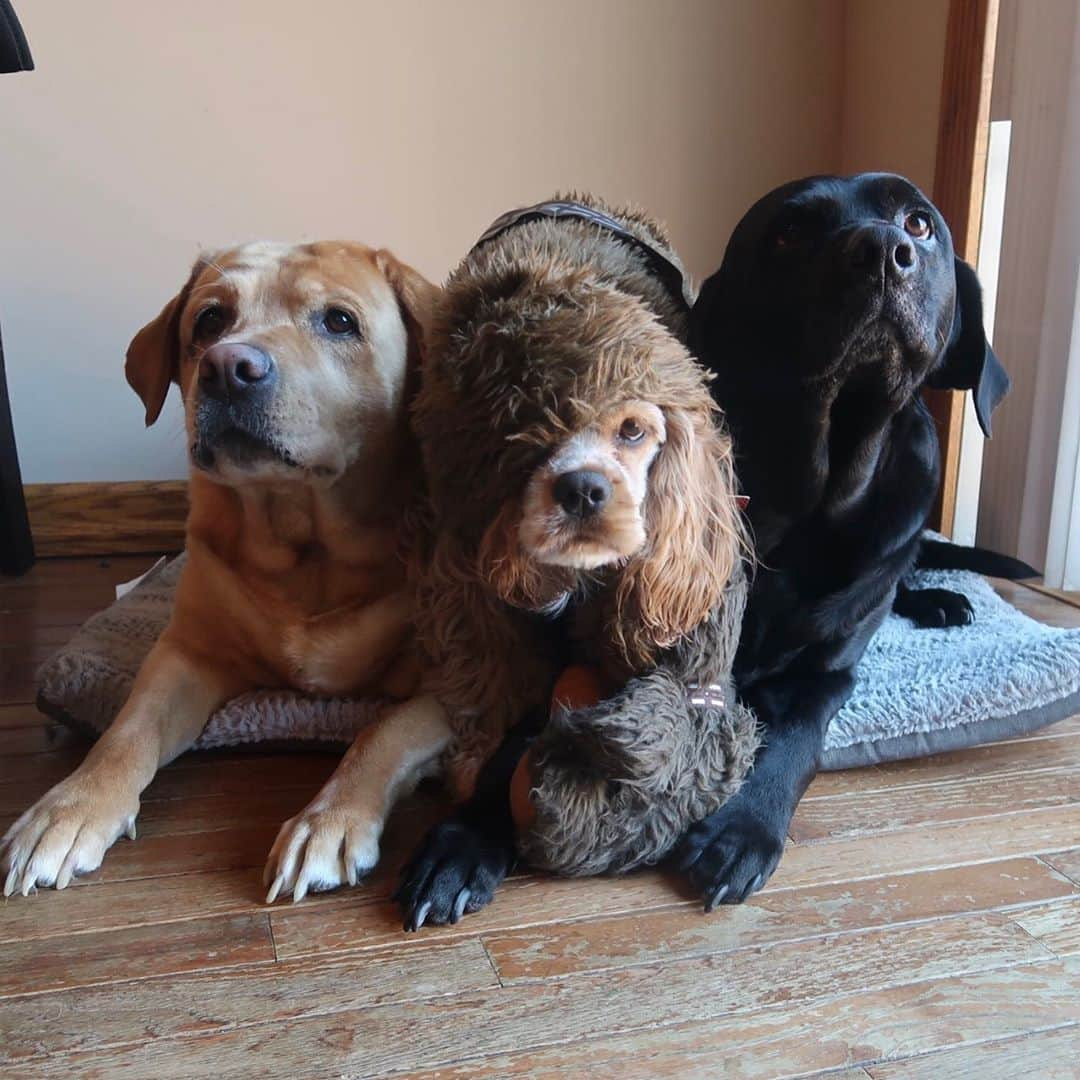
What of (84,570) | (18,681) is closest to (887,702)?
(18,681)

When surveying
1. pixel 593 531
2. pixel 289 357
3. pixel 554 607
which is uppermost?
pixel 289 357

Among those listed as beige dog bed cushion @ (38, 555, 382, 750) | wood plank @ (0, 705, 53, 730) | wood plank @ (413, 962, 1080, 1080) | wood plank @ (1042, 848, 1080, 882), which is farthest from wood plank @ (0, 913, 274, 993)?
wood plank @ (1042, 848, 1080, 882)

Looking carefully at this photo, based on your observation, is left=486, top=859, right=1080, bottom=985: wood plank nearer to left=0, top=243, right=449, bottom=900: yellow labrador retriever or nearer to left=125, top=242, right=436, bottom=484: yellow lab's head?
left=0, top=243, right=449, bottom=900: yellow labrador retriever

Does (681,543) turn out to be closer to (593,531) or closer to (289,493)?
(593,531)

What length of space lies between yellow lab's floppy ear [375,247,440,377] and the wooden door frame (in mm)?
1348

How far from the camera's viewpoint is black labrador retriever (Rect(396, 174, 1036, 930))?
3.87 feet

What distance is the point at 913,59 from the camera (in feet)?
8.70

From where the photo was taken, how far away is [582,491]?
98 centimetres

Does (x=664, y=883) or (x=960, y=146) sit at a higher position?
(x=960, y=146)

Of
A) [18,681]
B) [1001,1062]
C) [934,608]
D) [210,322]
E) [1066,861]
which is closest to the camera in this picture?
[1001,1062]

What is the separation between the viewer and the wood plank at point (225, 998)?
890mm

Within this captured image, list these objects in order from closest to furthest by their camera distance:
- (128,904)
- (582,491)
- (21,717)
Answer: (582,491)
(128,904)
(21,717)

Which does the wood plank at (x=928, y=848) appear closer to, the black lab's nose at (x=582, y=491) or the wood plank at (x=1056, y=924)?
the wood plank at (x=1056, y=924)

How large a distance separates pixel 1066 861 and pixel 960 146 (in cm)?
181
